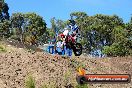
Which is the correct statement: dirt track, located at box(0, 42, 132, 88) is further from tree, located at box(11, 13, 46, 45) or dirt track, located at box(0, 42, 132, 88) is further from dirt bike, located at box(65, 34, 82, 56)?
tree, located at box(11, 13, 46, 45)

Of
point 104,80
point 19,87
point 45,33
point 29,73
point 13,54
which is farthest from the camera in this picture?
point 45,33

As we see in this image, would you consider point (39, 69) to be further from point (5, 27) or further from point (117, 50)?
point (5, 27)

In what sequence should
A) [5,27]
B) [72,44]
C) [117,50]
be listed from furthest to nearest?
[5,27] < [117,50] < [72,44]

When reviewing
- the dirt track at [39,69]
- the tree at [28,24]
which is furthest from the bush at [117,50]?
the dirt track at [39,69]

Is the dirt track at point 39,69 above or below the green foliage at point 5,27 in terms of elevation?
below

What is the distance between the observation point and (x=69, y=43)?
21688 millimetres

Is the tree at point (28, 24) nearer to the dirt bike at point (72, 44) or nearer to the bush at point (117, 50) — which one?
the bush at point (117, 50)

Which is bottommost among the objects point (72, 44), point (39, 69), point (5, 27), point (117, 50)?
point (39, 69)

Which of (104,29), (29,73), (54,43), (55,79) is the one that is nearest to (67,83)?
(55,79)

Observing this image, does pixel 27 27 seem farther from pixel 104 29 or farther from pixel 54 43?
pixel 54 43

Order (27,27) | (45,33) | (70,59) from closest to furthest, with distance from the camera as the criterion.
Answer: (70,59)
(27,27)
(45,33)

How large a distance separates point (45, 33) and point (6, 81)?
66775 millimetres

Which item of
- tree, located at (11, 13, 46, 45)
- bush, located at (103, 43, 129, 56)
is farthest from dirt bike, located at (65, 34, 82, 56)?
tree, located at (11, 13, 46, 45)

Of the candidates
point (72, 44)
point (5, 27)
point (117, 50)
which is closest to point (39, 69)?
point (72, 44)
